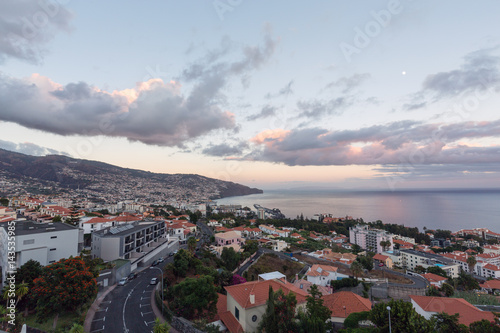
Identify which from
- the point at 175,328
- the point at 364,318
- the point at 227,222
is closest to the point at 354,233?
the point at 227,222

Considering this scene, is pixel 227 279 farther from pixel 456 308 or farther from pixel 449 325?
pixel 456 308

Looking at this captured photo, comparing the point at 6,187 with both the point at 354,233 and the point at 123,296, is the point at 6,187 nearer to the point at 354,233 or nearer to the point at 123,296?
the point at 123,296

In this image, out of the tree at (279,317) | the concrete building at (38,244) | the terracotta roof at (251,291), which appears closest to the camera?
the tree at (279,317)

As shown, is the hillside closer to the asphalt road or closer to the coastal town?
the coastal town

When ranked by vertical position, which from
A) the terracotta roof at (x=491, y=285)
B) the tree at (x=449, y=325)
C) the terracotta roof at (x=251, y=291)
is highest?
the tree at (x=449, y=325)

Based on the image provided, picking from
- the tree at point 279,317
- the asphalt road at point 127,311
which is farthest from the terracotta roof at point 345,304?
the asphalt road at point 127,311

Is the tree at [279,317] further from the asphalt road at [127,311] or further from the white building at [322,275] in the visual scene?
the white building at [322,275]
